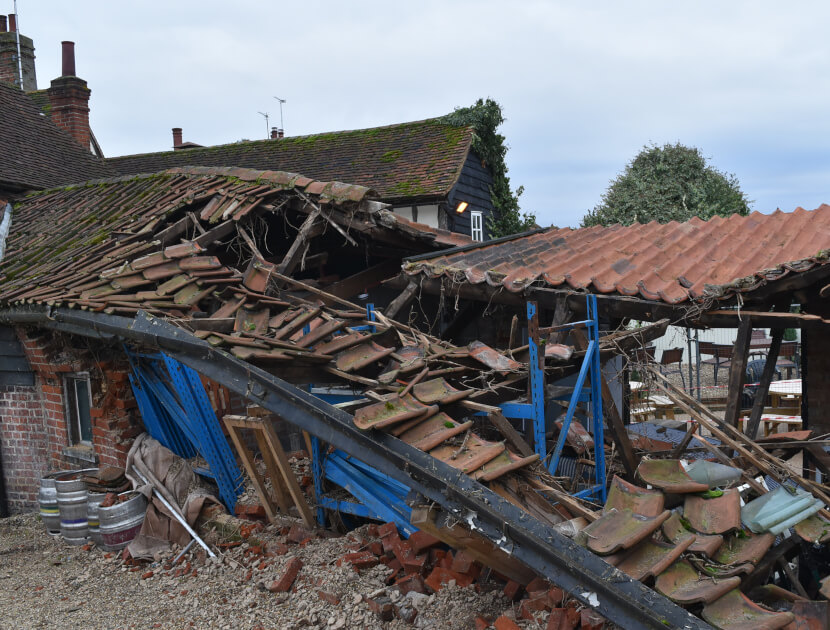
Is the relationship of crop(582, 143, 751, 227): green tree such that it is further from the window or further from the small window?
the small window

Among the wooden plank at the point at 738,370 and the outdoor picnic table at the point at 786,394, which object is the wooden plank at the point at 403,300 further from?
the outdoor picnic table at the point at 786,394

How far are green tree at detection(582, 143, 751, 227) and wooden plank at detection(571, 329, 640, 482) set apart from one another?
1786 centimetres

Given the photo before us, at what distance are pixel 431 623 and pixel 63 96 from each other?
18953mm

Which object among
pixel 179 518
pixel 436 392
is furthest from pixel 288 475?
pixel 436 392

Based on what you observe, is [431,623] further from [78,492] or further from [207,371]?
[78,492]

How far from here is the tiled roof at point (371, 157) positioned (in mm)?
15062

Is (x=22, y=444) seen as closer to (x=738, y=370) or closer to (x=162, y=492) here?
(x=162, y=492)

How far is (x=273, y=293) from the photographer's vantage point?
261 inches

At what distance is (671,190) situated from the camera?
74.3 ft

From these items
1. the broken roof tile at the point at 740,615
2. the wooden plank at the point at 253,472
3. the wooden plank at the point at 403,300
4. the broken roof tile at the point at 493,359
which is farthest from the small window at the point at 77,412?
the broken roof tile at the point at 740,615

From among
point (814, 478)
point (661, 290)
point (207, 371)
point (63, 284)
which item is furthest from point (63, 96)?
point (814, 478)

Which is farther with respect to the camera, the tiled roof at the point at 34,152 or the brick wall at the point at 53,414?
the tiled roof at the point at 34,152

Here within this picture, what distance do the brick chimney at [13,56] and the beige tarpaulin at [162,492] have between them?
17815mm

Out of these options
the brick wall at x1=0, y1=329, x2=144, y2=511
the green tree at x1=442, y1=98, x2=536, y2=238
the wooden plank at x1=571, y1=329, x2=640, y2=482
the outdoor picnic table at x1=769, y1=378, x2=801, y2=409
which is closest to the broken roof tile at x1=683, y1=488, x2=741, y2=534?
the wooden plank at x1=571, y1=329, x2=640, y2=482
